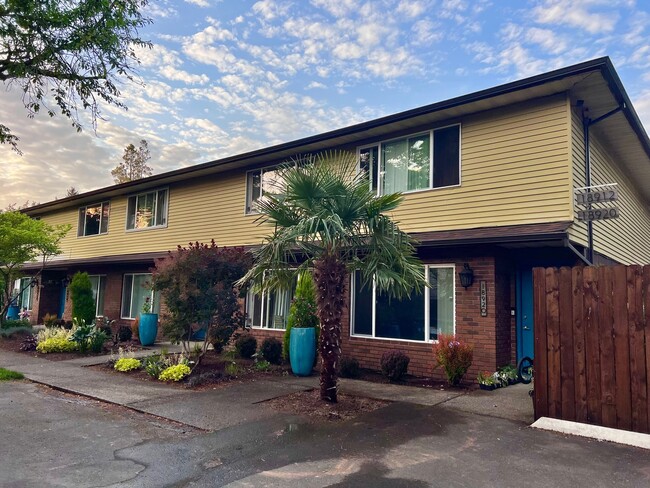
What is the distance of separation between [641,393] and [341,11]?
10397 mm

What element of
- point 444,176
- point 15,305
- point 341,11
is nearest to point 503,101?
point 444,176

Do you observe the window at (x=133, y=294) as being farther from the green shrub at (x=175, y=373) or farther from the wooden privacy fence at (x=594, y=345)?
the wooden privacy fence at (x=594, y=345)

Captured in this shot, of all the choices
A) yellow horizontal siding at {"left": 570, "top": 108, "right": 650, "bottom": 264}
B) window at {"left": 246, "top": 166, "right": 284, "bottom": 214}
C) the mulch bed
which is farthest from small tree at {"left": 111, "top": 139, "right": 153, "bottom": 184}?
the mulch bed

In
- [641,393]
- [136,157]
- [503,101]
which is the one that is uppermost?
[136,157]

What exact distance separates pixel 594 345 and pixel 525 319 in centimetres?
390

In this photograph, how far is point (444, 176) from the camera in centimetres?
986

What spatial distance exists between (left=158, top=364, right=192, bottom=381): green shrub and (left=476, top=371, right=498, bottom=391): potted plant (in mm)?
5711

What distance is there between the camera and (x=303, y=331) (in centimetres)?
973

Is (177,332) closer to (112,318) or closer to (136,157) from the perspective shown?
(112,318)

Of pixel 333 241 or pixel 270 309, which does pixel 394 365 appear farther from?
pixel 270 309

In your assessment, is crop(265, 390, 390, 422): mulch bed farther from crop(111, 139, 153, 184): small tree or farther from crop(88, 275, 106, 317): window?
crop(111, 139, 153, 184): small tree

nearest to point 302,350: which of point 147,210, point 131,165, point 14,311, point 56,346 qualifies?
point 56,346

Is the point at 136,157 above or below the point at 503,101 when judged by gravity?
above

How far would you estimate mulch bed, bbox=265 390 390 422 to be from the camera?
21.5ft
